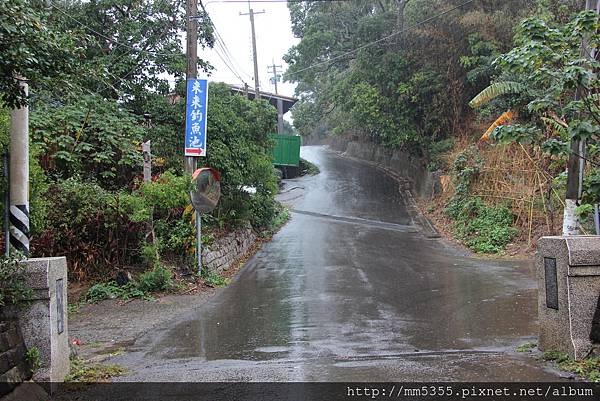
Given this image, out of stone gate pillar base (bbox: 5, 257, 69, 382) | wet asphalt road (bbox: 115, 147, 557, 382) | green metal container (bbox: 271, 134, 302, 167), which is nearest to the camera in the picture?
stone gate pillar base (bbox: 5, 257, 69, 382)

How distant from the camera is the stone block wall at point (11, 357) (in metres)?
4.96

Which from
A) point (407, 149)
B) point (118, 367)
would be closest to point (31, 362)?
point (118, 367)

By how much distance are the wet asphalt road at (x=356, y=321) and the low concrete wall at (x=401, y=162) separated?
805cm

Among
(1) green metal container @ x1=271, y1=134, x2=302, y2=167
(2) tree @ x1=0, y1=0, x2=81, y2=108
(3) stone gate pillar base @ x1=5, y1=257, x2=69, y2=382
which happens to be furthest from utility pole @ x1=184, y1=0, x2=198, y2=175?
(1) green metal container @ x1=271, y1=134, x2=302, y2=167

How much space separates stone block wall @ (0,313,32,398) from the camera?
4.96 m

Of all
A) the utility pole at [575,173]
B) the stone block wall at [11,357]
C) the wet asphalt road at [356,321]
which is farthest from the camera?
the utility pole at [575,173]

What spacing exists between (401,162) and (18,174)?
29.3 meters

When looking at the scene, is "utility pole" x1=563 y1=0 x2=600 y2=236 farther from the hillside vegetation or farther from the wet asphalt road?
the hillside vegetation

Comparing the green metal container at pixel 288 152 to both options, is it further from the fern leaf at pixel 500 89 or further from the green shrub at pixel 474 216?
the fern leaf at pixel 500 89

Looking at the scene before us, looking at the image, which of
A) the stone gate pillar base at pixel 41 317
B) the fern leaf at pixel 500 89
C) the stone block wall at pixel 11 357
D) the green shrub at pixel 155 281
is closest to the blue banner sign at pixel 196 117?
the green shrub at pixel 155 281

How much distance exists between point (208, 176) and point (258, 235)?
7063 millimetres

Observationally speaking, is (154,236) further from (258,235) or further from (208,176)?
(258,235)

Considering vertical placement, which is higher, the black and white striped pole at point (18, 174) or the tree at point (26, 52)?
the tree at point (26, 52)

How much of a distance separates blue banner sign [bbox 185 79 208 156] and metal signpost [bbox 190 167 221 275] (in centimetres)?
63
